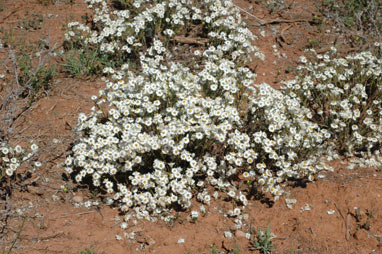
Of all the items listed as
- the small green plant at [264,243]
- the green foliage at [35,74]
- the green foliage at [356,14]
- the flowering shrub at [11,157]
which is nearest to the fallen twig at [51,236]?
the flowering shrub at [11,157]

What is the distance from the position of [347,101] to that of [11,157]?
4.42 meters

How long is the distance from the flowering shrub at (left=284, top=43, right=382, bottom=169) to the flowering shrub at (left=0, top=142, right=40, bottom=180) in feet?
11.8

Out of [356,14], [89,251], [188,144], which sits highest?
[356,14]

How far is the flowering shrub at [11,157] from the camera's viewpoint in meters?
4.46

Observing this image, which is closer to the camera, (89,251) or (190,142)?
(89,251)

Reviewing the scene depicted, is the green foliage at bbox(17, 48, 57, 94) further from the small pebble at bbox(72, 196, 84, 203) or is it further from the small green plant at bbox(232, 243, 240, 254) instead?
the small green plant at bbox(232, 243, 240, 254)

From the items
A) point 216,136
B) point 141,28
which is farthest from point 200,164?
point 141,28

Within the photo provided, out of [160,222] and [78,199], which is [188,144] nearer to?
[160,222]

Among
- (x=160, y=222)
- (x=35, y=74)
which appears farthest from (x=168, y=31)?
(x=160, y=222)

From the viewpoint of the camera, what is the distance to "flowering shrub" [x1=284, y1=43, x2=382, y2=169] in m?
5.27

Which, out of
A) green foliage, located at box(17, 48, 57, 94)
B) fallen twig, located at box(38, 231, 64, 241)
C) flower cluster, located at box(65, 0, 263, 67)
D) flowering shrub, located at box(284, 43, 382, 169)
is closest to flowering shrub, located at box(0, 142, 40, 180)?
fallen twig, located at box(38, 231, 64, 241)

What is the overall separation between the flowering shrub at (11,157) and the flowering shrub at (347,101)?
11.8 feet

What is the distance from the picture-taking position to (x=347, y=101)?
17.4 ft

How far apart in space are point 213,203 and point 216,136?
0.84 metres
